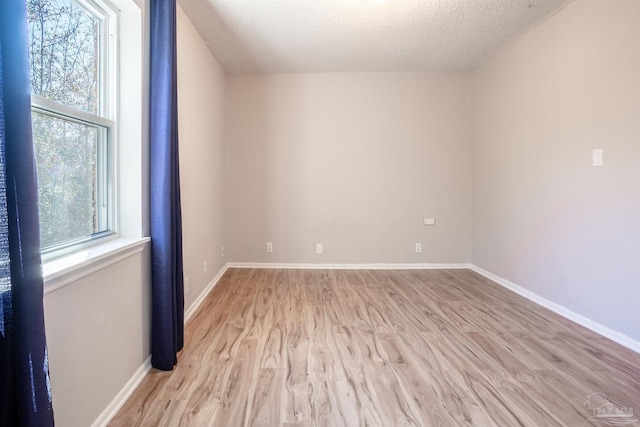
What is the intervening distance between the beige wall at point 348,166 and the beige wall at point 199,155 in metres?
0.42

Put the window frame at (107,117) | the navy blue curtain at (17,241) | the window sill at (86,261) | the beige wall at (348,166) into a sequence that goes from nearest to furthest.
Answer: the navy blue curtain at (17,241) → the window sill at (86,261) → the window frame at (107,117) → the beige wall at (348,166)

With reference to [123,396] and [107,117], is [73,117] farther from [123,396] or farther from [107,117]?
[123,396]

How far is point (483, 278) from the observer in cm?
347

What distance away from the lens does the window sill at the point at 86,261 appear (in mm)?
1040

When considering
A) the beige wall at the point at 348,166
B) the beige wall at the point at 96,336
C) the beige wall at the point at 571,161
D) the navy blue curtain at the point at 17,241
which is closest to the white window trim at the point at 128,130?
the beige wall at the point at 96,336

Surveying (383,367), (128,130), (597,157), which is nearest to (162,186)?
(128,130)

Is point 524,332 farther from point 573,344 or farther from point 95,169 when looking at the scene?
point 95,169

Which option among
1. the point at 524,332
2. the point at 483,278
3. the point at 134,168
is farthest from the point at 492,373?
the point at 134,168

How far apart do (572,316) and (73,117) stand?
362 cm

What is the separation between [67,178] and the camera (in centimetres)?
134

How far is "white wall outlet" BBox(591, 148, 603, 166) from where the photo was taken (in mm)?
2154

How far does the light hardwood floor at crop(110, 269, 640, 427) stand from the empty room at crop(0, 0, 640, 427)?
0.02 meters

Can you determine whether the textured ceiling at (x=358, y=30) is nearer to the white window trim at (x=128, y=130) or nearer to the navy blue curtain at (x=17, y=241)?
the white window trim at (x=128, y=130)

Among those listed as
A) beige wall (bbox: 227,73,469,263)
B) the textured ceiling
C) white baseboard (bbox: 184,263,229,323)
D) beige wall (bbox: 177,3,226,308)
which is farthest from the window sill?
beige wall (bbox: 227,73,469,263)
